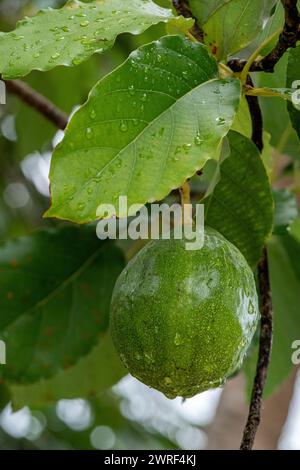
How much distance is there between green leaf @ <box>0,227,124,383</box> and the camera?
1789 mm

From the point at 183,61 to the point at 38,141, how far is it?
1.66 meters

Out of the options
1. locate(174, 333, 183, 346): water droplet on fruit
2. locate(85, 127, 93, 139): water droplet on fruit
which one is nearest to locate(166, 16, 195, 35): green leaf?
locate(85, 127, 93, 139): water droplet on fruit

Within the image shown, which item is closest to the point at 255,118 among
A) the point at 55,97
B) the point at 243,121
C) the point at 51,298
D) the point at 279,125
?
the point at 243,121

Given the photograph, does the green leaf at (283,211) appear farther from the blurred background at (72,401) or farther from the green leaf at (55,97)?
the green leaf at (55,97)

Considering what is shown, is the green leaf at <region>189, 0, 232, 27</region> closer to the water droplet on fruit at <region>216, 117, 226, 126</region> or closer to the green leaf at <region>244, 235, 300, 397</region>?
the water droplet on fruit at <region>216, 117, 226, 126</region>

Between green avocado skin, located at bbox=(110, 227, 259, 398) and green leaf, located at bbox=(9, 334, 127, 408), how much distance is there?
84 centimetres

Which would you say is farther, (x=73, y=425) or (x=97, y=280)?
(x=73, y=425)

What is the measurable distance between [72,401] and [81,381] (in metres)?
0.32

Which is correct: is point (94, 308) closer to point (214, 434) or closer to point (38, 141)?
point (38, 141)

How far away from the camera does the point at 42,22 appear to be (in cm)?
112

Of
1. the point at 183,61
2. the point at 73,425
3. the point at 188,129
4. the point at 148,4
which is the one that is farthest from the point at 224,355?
the point at 73,425

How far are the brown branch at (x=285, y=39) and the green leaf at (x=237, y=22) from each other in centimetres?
3

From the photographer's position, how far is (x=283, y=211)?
1.60 m

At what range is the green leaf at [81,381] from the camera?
191 cm
